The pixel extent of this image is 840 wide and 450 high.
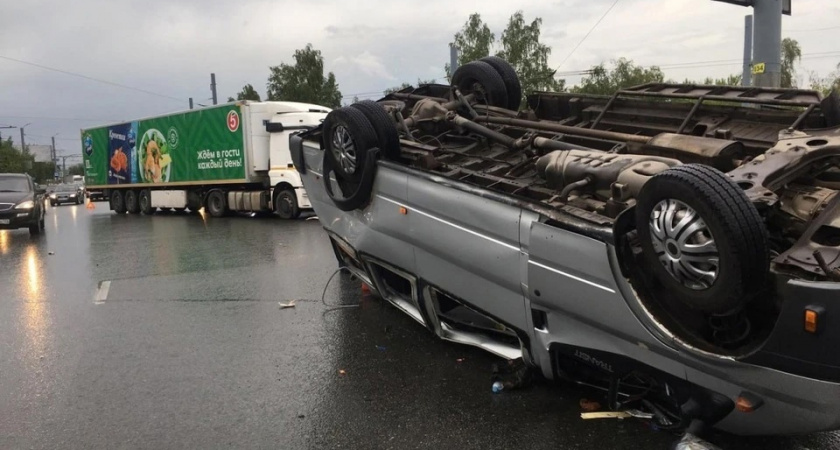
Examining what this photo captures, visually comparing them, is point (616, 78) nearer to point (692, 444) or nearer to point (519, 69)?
point (519, 69)

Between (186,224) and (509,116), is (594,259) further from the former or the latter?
(186,224)

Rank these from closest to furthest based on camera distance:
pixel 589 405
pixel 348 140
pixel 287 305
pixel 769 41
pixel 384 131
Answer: pixel 589 405, pixel 384 131, pixel 348 140, pixel 287 305, pixel 769 41

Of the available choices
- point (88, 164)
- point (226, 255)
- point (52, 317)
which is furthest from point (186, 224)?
point (88, 164)

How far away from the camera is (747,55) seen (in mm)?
14914

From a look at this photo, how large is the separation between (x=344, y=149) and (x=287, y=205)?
12638mm

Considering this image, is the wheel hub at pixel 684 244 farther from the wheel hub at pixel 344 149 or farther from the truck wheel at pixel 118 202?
the truck wheel at pixel 118 202

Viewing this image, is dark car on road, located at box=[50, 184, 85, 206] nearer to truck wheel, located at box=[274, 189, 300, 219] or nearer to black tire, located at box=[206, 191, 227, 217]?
black tire, located at box=[206, 191, 227, 217]

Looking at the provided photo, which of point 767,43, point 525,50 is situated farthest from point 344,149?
point 525,50

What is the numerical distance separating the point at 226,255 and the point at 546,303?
7.98 metres

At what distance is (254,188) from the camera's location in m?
19.0

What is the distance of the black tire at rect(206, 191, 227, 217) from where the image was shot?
1958cm

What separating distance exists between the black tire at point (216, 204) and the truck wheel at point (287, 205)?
2.74m

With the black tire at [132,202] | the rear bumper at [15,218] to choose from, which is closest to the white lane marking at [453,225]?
the rear bumper at [15,218]

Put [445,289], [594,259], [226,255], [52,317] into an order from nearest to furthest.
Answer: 1. [594,259]
2. [445,289]
3. [52,317]
4. [226,255]
